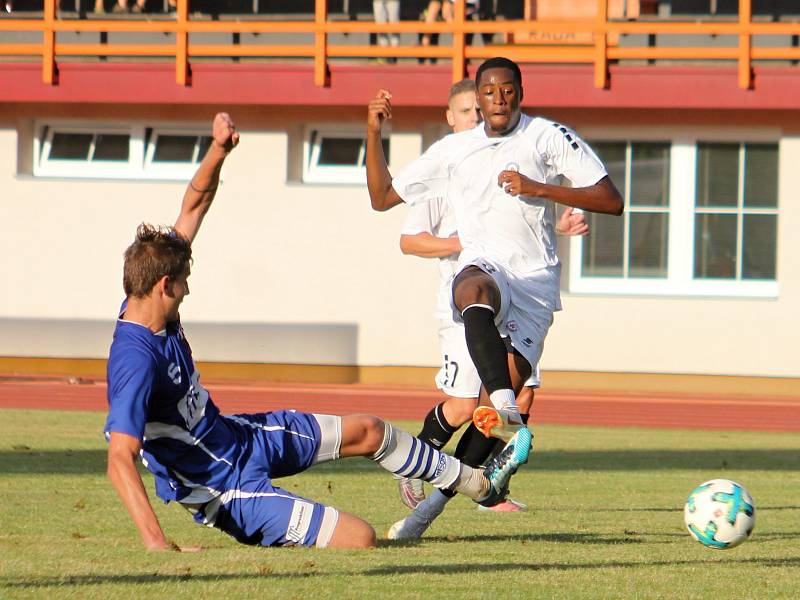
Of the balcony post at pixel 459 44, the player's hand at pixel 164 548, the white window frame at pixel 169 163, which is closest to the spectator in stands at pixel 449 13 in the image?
the balcony post at pixel 459 44

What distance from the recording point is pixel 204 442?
634 centimetres

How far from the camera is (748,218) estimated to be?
21.8 m

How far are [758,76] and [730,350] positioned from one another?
12.9 ft

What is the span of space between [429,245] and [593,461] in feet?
14.1

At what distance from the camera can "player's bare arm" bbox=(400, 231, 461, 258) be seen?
8.82 metres

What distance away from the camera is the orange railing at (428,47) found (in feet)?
67.5

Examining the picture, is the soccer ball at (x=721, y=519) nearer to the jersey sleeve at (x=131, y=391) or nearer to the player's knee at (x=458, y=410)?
the player's knee at (x=458, y=410)

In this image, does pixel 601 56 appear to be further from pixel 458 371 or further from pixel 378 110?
pixel 378 110

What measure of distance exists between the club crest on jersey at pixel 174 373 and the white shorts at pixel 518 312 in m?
1.89

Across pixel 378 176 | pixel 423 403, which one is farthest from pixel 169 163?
pixel 378 176

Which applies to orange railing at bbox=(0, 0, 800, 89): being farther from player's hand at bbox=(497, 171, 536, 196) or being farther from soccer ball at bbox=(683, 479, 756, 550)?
soccer ball at bbox=(683, 479, 756, 550)

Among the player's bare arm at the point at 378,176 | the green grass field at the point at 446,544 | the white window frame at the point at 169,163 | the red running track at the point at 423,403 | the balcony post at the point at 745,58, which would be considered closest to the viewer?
the green grass field at the point at 446,544

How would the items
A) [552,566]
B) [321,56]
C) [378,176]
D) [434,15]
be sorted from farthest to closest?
[434,15] < [321,56] < [378,176] < [552,566]

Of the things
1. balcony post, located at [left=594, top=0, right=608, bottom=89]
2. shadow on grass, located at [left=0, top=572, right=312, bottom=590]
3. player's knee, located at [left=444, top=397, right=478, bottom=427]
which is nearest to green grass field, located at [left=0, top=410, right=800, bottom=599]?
shadow on grass, located at [left=0, top=572, right=312, bottom=590]
